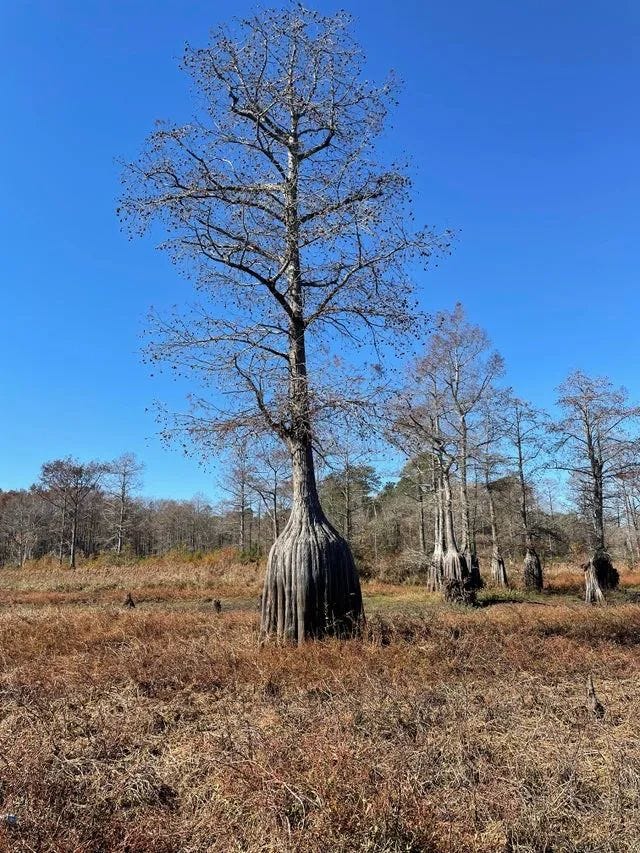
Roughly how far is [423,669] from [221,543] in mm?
64629

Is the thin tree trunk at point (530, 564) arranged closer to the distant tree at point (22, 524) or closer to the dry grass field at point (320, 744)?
the dry grass field at point (320, 744)

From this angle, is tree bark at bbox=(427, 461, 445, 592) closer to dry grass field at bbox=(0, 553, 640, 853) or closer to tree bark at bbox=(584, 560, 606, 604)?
tree bark at bbox=(584, 560, 606, 604)

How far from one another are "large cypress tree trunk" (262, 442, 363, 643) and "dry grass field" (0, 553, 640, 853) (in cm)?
53

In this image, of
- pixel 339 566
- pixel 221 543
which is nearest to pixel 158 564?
pixel 339 566

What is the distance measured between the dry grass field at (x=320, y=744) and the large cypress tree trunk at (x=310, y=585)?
1.74 ft

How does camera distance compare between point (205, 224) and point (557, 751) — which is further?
point (205, 224)

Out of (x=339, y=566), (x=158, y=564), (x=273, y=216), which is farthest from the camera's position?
(x=158, y=564)

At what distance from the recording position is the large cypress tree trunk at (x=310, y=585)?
8633 mm

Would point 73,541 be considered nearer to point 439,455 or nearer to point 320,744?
point 439,455

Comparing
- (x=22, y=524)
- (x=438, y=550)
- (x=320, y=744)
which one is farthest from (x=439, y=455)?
(x=22, y=524)

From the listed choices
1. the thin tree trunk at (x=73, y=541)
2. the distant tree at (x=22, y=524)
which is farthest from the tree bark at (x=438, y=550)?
the distant tree at (x=22, y=524)

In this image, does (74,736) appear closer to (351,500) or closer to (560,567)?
(351,500)

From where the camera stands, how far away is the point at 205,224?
9375 mm

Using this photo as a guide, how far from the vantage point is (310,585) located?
343 inches
